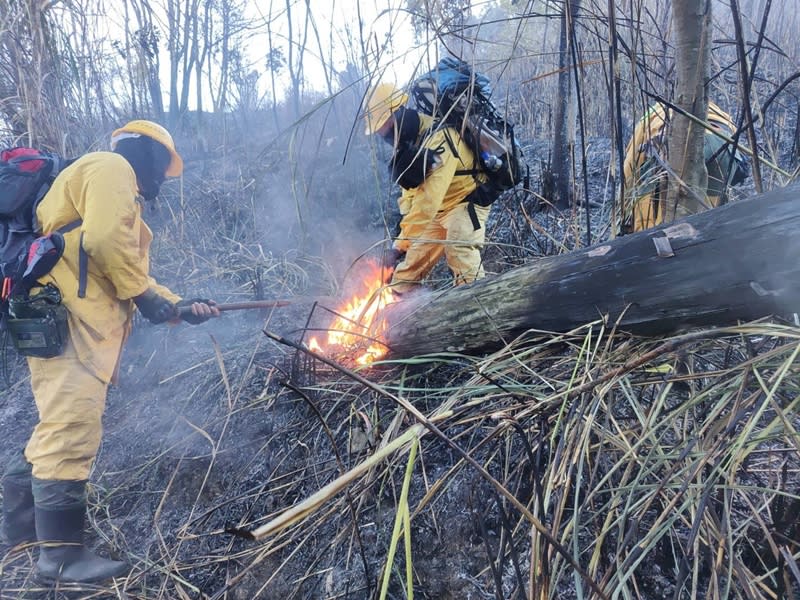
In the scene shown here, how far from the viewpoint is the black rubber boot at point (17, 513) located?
7.88 feet

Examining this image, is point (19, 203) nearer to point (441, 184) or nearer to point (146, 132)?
point (146, 132)

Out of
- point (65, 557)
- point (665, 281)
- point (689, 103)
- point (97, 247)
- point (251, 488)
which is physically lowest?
point (65, 557)

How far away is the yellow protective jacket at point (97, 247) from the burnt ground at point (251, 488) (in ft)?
1.77

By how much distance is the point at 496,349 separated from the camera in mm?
1897

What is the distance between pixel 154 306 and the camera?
254 cm

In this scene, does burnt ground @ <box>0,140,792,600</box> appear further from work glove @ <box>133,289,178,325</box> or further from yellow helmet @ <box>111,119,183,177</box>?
yellow helmet @ <box>111,119,183,177</box>

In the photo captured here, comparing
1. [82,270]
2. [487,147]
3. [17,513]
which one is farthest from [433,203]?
[17,513]

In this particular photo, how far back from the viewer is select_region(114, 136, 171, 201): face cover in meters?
2.64

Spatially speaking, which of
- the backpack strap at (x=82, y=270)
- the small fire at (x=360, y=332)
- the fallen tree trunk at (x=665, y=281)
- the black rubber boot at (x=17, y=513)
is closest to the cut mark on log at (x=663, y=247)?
the fallen tree trunk at (x=665, y=281)

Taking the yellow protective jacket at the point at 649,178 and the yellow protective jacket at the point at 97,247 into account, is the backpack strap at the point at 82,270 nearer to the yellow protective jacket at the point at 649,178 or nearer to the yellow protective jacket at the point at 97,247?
the yellow protective jacket at the point at 97,247

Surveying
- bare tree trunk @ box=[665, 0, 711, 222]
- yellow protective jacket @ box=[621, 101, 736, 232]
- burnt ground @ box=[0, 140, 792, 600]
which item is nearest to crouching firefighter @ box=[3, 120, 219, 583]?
burnt ground @ box=[0, 140, 792, 600]

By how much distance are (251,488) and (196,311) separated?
103cm

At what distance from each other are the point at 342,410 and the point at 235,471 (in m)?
0.64

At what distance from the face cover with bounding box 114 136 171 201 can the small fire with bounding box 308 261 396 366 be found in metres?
1.28
